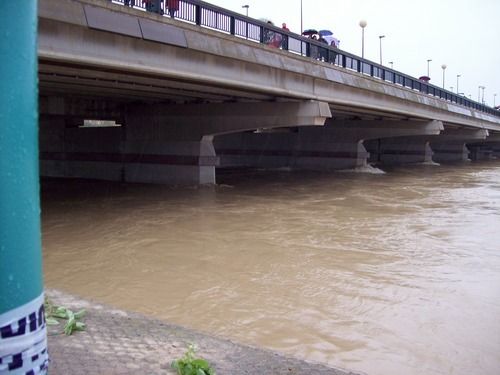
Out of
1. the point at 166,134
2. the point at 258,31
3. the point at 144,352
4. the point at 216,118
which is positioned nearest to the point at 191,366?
the point at 144,352

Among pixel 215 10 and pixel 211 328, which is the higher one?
pixel 215 10

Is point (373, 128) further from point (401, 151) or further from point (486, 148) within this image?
point (486, 148)

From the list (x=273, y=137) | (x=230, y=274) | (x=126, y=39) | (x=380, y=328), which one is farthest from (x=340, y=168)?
(x=380, y=328)

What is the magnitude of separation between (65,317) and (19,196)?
3717mm

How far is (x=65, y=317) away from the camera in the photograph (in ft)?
16.6

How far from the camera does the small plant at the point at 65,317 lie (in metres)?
4.68

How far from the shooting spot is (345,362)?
5461 mm

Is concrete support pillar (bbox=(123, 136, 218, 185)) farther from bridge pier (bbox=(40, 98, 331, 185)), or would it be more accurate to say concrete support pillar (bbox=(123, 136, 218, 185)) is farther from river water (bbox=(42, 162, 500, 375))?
river water (bbox=(42, 162, 500, 375))

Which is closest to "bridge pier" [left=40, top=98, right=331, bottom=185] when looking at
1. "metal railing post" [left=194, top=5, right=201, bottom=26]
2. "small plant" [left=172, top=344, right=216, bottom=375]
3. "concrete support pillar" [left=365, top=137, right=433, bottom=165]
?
"metal railing post" [left=194, top=5, right=201, bottom=26]

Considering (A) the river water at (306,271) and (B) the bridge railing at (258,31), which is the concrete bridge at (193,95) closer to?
(B) the bridge railing at (258,31)

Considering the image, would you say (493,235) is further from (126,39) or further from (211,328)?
(126,39)

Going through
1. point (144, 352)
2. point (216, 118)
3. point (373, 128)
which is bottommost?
point (144, 352)

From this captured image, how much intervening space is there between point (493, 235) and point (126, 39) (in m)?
11.2

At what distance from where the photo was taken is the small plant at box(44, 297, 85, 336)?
15.4ft
